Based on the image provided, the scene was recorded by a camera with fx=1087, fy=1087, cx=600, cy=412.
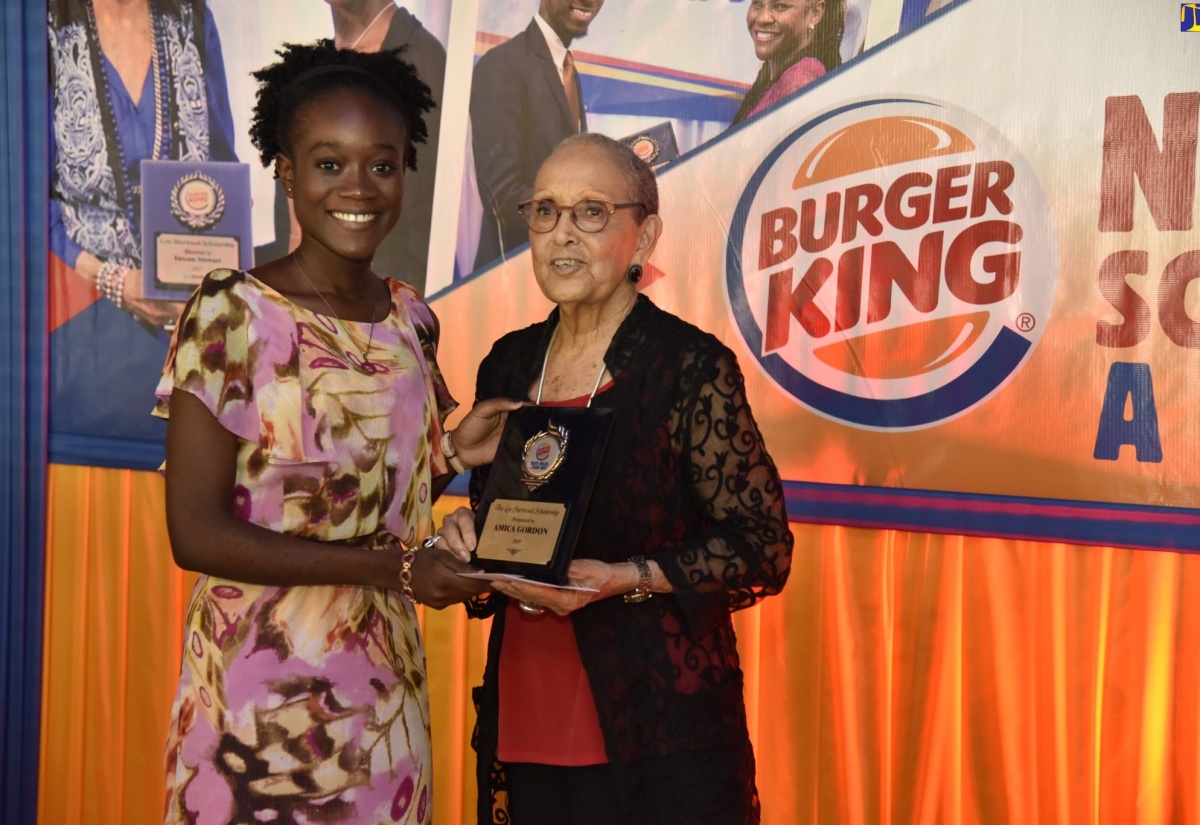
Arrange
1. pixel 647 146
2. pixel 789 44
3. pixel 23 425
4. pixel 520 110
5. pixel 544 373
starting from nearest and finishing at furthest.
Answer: pixel 544 373 → pixel 789 44 → pixel 647 146 → pixel 520 110 → pixel 23 425

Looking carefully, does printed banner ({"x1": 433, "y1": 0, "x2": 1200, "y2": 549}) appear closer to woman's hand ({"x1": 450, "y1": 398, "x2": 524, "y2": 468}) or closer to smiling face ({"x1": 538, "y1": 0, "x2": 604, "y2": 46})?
smiling face ({"x1": 538, "y1": 0, "x2": 604, "y2": 46})

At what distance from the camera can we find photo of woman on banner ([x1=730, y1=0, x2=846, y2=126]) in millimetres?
3119

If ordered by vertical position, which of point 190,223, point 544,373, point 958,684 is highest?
point 190,223

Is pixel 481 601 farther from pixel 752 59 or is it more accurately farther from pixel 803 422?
pixel 752 59

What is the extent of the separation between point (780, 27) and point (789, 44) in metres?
0.06

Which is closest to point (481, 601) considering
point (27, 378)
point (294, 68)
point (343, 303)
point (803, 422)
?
point (343, 303)

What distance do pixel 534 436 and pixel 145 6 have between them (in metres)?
2.81

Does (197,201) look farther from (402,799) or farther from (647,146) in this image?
(402,799)

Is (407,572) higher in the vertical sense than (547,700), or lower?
higher

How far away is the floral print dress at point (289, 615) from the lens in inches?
70.4

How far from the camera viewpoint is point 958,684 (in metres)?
3.02

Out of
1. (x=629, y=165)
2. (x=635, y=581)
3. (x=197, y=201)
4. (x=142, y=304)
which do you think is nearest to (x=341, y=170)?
(x=629, y=165)

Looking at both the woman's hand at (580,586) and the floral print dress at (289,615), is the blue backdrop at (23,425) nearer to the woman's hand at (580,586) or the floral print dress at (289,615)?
the floral print dress at (289,615)

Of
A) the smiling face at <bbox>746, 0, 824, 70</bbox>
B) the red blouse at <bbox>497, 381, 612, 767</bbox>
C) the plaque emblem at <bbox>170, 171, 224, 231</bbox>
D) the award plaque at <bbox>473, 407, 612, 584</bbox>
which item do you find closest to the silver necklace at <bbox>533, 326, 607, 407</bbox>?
the award plaque at <bbox>473, 407, 612, 584</bbox>
